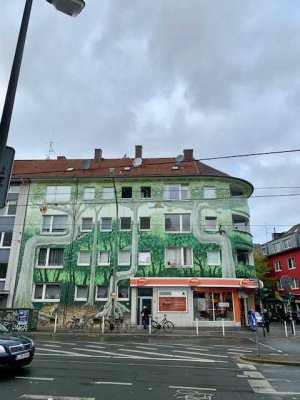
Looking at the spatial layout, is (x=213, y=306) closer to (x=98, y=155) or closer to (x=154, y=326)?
(x=154, y=326)

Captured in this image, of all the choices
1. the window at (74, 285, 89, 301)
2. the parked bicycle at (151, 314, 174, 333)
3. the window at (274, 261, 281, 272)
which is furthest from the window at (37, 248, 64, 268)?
the window at (274, 261, 281, 272)

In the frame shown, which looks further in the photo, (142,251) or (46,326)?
(142,251)

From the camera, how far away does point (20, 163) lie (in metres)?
40.2

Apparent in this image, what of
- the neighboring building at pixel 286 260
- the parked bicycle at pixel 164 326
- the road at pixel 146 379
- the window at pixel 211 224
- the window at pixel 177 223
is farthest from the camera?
the neighboring building at pixel 286 260

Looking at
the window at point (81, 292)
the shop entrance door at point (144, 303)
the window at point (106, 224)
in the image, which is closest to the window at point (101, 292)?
the window at point (81, 292)

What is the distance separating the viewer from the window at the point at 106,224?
3372 cm

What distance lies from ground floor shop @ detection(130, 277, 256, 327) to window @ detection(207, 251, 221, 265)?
5.88 feet

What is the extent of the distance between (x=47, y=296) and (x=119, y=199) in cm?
1078

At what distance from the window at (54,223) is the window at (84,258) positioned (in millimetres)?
2782

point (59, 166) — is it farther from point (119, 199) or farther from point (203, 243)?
point (203, 243)

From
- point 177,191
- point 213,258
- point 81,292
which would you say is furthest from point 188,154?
point 81,292

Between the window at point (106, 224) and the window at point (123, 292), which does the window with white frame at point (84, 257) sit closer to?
the window at point (106, 224)

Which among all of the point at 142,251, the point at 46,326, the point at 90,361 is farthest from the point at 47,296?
the point at 90,361

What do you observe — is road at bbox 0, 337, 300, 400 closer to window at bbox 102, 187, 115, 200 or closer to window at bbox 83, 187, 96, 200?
window at bbox 102, 187, 115, 200
